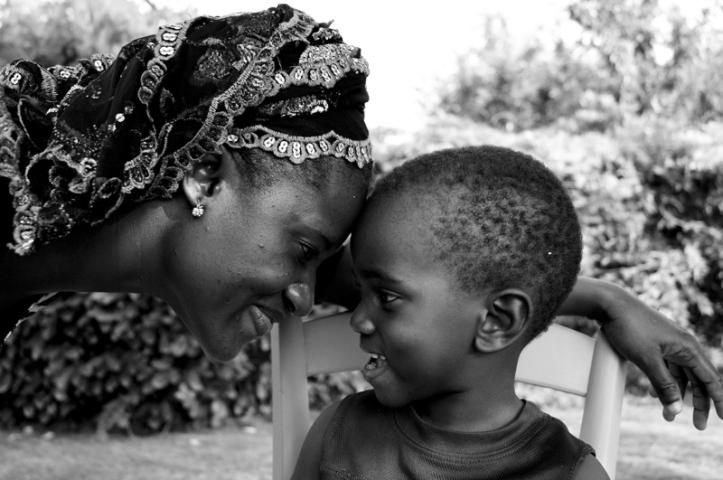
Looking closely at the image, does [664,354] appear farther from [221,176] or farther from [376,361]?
[221,176]

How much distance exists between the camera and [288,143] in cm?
175

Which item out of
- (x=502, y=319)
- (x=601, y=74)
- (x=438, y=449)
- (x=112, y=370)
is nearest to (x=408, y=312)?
(x=502, y=319)

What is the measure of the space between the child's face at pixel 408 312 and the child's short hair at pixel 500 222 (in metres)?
0.03

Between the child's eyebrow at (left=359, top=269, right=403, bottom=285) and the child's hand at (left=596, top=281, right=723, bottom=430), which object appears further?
the child's hand at (left=596, top=281, right=723, bottom=430)

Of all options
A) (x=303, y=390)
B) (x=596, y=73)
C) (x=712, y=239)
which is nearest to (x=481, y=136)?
(x=712, y=239)

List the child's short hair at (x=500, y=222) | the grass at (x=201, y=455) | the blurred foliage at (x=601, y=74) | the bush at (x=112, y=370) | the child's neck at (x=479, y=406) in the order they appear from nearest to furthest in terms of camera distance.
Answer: the child's short hair at (x=500, y=222), the child's neck at (x=479, y=406), the grass at (x=201, y=455), the bush at (x=112, y=370), the blurred foliage at (x=601, y=74)

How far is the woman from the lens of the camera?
176cm

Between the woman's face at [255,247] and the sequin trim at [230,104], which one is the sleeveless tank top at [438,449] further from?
the sequin trim at [230,104]

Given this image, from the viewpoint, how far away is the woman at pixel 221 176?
1.76 meters

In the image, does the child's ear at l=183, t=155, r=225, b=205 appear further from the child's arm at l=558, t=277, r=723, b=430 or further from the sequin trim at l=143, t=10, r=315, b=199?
the child's arm at l=558, t=277, r=723, b=430

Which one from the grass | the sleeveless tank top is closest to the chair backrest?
the sleeveless tank top

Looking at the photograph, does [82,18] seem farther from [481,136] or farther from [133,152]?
[133,152]

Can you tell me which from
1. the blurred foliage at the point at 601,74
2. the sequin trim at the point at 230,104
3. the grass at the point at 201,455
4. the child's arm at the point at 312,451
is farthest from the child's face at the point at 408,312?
the blurred foliage at the point at 601,74

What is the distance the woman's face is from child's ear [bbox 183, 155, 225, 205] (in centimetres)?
1
